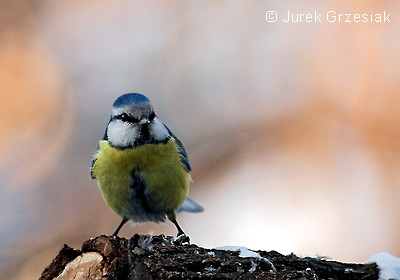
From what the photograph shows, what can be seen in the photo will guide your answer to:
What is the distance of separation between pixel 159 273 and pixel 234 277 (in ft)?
0.71

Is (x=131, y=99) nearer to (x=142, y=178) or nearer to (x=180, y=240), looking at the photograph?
(x=142, y=178)

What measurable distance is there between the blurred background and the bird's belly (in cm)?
87

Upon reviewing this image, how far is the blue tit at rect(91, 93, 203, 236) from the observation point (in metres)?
2.34

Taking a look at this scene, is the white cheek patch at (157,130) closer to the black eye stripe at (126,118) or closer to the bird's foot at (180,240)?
the black eye stripe at (126,118)

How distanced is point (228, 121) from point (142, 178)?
1218 millimetres

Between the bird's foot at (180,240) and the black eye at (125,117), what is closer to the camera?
the bird's foot at (180,240)

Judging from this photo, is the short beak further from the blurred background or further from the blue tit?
the blurred background

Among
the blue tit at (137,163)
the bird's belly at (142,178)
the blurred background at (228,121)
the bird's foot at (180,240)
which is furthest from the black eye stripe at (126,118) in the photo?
the blurred background at (228,121)

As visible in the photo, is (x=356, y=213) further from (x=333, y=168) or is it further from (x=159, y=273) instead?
(x=159, y=273)

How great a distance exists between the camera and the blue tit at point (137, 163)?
2344 mm

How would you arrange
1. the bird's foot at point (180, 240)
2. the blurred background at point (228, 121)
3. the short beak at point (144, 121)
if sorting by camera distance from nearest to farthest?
the bird's foot at point (180, 240)
the short beak at point (144, 121)
the blurred background at point (228, 121)

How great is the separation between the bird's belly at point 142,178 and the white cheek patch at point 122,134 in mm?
29

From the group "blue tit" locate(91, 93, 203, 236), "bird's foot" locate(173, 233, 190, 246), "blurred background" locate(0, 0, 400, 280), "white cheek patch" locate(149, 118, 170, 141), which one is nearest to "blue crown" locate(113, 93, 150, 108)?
"blue tit" locate(91, 93, 203, 236)

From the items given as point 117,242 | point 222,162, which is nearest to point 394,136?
point 222,162
